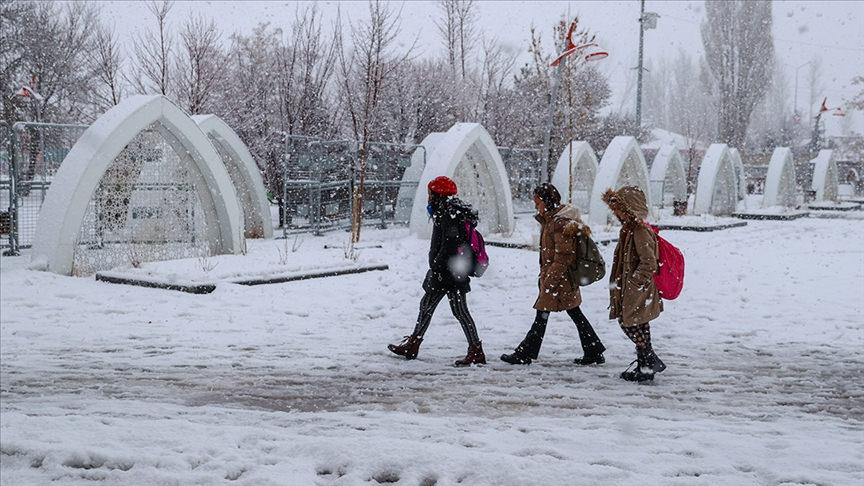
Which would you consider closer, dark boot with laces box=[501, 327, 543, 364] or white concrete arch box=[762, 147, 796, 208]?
dark boot with laces box=[501, 327, 543, 364]

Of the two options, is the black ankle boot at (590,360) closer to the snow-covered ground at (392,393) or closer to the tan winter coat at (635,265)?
the snow-covered ground at (392,393)

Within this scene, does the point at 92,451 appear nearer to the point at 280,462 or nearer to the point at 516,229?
the point at 280,462

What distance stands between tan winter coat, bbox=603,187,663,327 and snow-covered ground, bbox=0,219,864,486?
55cm

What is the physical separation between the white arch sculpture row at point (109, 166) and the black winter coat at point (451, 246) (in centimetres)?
658

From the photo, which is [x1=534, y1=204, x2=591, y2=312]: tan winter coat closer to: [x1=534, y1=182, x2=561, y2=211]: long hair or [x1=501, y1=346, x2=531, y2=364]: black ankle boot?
[x1=534, y1=182, x2=561, y2=211]: long hair

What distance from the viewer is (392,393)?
585 cm

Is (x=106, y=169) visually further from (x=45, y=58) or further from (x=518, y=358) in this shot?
(x=45, y=58)

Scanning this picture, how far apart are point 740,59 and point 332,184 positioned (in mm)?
37715

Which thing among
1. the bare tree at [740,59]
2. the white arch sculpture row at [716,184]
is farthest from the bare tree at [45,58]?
the bare tree at [740,59]

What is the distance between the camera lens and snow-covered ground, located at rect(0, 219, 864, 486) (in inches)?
167

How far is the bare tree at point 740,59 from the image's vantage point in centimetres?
4878

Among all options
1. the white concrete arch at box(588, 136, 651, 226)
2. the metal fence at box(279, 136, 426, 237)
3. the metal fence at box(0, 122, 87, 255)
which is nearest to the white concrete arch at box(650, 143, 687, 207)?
the white concrete arch at box(588, 136, 651, 226)

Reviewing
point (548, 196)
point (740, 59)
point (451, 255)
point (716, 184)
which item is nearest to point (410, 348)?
point (451, 255)

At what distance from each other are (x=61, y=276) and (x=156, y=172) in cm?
279
